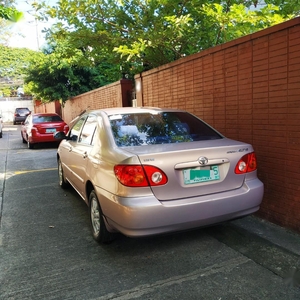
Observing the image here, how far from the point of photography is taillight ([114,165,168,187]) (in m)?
2.88

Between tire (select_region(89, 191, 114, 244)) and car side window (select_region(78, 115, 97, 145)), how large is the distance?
76 cm

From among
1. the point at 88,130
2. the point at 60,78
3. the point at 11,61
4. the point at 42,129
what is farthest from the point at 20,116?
the point at 88,130

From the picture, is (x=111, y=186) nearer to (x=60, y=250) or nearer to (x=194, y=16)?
(x=60, y=250)

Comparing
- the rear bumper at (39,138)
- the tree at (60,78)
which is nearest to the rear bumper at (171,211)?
the rear bumper at (39,138)

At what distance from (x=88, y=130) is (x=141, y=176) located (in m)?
1.68

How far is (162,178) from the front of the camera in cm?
291

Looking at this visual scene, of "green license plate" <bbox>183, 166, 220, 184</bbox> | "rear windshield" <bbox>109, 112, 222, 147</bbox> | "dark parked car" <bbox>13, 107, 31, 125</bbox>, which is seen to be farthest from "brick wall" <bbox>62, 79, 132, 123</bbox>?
"dark parked car" <bbox>13, 107, 31, 125</bbox>

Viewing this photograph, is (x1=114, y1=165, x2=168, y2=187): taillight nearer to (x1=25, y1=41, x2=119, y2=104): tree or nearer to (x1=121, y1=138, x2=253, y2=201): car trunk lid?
(x1=121, y1=138, x2=253, y2=201): car trunk lid

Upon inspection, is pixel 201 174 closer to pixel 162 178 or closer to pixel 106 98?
pixel 162 178

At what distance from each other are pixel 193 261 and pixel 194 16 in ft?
17.1

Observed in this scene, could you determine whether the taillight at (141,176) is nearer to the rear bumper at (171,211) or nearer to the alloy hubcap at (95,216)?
the rear bumper at (171,211)

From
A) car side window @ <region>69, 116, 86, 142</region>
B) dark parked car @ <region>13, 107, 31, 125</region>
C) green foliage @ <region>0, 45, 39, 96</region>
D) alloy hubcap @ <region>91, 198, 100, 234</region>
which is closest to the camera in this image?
alloy hubcap @ <region>91, 198, 100, 234</region>

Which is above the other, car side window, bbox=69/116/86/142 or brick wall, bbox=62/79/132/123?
brick wall, bbox=62/79/132/123

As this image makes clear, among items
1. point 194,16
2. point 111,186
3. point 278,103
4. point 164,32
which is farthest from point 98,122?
point 194,16
